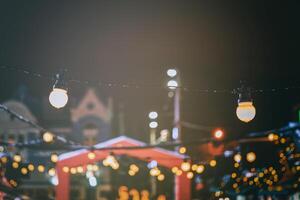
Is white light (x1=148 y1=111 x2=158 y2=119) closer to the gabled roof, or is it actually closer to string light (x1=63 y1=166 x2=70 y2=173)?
the gabled roof

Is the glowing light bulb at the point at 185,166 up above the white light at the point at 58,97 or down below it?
below

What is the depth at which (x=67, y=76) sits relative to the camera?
24.4 ft

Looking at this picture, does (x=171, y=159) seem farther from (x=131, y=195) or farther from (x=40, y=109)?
(x=40, y=109)

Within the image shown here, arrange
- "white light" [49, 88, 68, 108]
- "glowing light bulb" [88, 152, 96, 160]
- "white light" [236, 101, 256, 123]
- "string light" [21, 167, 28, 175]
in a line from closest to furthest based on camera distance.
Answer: "white light" [49, 88, 68, 108] → "white light" [236, 101, 256, 123] → "string light" [21, 167, 28, 175] → "glowing light bulb" [88, 152, 96, 160]

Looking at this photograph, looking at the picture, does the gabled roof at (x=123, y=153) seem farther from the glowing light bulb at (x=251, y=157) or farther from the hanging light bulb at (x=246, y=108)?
the hanging light bulb at (x=246, y=108)

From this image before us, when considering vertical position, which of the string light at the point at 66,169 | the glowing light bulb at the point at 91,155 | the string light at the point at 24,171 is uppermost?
the glowing light bulb at the point at 91,155

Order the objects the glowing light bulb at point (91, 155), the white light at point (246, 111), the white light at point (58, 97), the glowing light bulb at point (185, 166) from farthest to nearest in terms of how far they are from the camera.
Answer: the glowing light bulb at point (185, 166) → the glowing light bulb at point (91, 155) → the white light at point (246, 111) → the white light at point (58, 97)

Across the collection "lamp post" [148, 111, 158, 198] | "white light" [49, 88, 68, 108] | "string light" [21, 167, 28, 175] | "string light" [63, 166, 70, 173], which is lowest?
"string light" [21, 167, 28, 175]

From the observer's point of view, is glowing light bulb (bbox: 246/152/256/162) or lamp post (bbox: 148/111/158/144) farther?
lamp post (bbox: 148/111/158/144)

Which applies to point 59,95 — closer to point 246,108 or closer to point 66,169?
point 246,108

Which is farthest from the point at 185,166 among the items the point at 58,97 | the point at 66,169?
the point at 58,97

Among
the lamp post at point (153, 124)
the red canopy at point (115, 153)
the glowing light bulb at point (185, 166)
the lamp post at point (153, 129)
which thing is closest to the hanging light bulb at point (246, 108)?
the glowing light bulb at point (185, 166)

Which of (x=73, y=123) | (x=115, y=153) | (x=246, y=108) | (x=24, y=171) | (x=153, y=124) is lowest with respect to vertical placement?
(x=24, y=171)

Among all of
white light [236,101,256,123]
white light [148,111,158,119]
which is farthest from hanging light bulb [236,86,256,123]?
white light [148,111,158,119]
